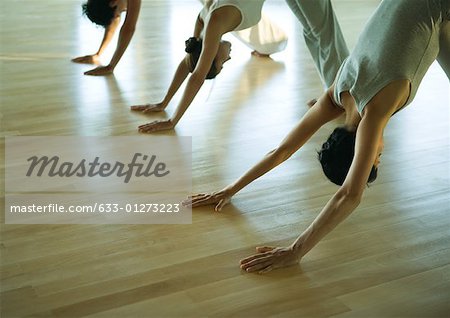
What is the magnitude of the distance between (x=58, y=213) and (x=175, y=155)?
2.22 feet

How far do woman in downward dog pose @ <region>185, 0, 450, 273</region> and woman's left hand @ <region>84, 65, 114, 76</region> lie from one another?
201 cm

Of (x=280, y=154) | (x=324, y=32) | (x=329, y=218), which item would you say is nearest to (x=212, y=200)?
(x=280, y=154)

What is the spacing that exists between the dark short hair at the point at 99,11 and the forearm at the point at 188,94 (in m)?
0.81

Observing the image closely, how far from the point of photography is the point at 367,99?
7.29ft

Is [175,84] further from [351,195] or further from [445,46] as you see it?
[351,195]

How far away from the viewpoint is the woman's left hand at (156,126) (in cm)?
338

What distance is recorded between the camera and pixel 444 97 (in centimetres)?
407

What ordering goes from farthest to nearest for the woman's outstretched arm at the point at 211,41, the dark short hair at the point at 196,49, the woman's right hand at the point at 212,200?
the dark short hair at the point at 196,49, the woman's outstretched arm at the point at 211,41, the woman's right hand at the point at 212,200

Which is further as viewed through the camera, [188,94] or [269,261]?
[188,94]

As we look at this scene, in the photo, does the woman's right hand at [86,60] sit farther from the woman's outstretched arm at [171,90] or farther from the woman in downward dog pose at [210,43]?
the woman in downward dog pose at [210,43]

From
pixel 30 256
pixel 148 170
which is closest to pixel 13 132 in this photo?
pixel 148 170

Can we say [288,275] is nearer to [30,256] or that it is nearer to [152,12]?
[30,256]

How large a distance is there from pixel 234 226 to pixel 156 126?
3.15 feet

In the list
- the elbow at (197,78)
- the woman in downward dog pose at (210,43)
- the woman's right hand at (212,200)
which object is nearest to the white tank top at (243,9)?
the woman in downward dog pose at (210,43)
